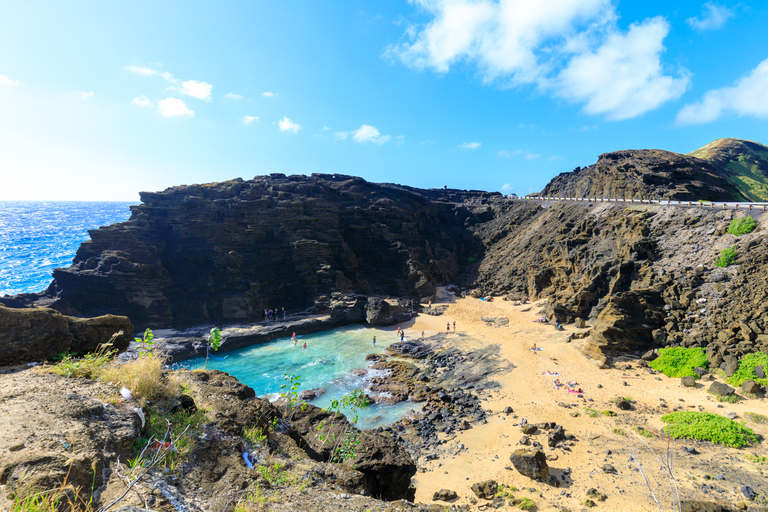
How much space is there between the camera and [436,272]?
4525 centimetres

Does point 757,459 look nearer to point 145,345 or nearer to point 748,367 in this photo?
point 748,367

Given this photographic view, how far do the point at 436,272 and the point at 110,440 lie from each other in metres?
42.4

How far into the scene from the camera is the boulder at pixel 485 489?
1144 cm

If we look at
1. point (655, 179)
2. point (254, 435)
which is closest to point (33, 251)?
point (254, 435)

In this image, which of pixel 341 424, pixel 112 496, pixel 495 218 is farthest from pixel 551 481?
pixel 495 218

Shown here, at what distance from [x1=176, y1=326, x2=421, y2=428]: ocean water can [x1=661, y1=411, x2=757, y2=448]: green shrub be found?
11894mm

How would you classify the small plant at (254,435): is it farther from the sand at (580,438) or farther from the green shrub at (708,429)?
the green shrub at (708,429)

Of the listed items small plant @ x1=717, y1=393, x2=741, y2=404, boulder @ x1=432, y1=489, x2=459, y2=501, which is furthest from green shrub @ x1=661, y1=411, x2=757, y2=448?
boulder @ x1=432, y1=489, x2=459, y2=501

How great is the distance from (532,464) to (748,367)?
13274 millimetres

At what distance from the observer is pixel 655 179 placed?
3531 cm

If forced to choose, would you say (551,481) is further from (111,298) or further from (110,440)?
(111,298)

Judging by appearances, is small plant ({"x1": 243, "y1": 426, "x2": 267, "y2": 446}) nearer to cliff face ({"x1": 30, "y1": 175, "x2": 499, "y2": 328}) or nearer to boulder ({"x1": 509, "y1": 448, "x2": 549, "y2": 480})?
boulder ({"x1": 509, "y1": 448, "x2": 549, "y2": 480})

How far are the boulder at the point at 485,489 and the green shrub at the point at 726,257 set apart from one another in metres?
21.4

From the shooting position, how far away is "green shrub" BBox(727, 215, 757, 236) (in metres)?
21.5
